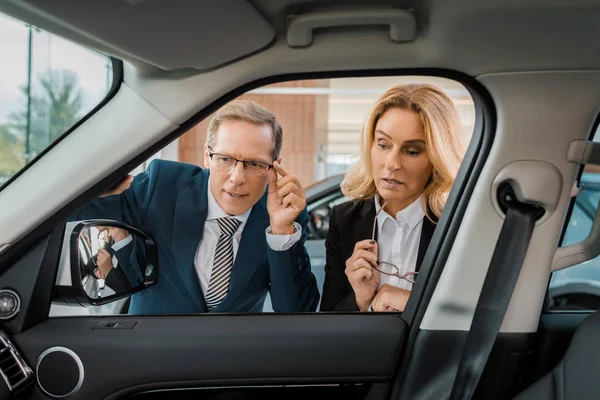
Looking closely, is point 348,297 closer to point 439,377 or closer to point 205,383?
point 439,377

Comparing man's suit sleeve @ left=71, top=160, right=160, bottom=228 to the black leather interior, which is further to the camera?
man's suit sleeve @ left=71, top=160, right=160, bottom=228

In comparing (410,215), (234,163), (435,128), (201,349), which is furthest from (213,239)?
(435,128)

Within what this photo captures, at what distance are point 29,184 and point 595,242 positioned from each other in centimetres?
138

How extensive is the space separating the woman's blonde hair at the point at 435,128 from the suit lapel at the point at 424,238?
0.03 m

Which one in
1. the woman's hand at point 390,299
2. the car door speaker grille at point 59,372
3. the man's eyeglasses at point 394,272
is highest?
the man's eyeglasses at point 394,272

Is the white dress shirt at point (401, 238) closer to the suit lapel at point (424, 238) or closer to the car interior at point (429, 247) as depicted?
the suit lapel at point (424, 238)

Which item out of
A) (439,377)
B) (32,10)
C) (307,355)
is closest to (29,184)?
(32,10)

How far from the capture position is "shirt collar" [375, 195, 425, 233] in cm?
179

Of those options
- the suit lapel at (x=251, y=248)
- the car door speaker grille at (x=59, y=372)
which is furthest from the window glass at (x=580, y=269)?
the car door speaker grille at (x=59, y=372)

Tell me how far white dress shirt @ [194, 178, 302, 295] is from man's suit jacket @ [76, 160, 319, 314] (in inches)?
0.6

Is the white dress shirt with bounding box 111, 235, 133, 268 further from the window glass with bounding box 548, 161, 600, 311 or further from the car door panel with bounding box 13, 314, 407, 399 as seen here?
the window glass with bounding box 548, 161, 600, 311

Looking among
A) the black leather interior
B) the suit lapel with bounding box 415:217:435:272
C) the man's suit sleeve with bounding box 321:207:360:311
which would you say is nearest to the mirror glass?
the man's suit sleeve with bounding box 321:207:360:311

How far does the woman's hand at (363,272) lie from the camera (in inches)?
68.2

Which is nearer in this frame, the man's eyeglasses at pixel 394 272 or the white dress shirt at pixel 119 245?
the white dress shirt at pixel 119 245
